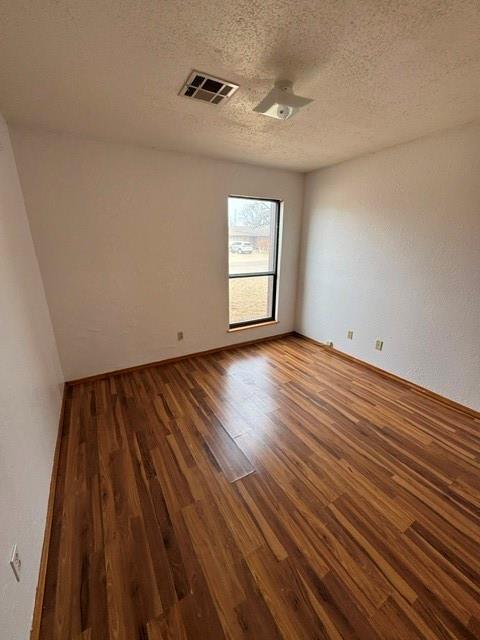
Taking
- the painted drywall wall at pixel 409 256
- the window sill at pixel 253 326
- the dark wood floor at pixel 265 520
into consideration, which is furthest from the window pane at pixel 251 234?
the dark wood floor at pixel 265 520

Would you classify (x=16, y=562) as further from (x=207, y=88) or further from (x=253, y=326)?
(x=253, y=326)

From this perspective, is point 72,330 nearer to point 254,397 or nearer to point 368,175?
point 254,397

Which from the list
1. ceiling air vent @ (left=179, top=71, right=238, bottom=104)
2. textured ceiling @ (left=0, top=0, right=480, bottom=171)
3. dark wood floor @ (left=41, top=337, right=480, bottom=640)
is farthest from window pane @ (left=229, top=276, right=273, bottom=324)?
ceiling air vent @ (left=179, top=71, right=238, bottom=104)

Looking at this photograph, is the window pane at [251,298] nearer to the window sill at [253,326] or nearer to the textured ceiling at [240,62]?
the window sill at [253,326]

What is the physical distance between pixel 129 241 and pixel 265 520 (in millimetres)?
2733

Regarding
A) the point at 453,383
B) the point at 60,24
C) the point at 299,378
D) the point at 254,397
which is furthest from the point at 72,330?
the point at 453,383

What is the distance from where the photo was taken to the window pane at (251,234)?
3371 millimetres

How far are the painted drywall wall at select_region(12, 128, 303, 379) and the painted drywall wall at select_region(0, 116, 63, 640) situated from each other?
22 centimetres

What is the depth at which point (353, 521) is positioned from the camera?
1.40m

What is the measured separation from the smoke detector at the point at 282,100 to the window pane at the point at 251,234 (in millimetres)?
1754

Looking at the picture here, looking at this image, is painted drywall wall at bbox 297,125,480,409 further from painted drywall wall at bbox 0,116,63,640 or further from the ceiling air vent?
painted drywall wall at bbox 0,116,63,640

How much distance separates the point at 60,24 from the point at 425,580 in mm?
3020

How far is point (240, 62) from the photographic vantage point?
1348 millimetres

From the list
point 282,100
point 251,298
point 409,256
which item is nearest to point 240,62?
point 282,100
